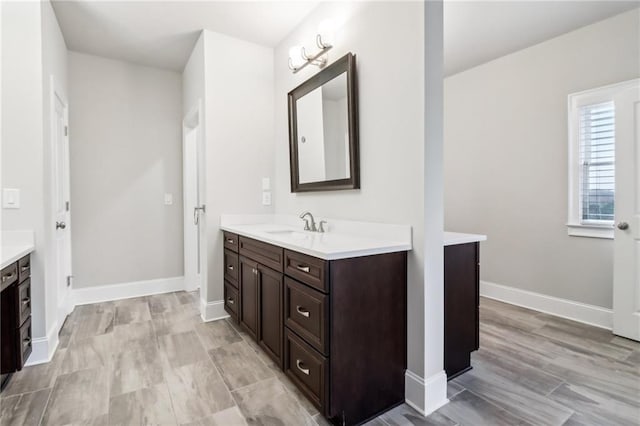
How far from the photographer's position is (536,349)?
2.43m

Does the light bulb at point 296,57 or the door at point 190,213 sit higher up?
the light bulb at point 296,57

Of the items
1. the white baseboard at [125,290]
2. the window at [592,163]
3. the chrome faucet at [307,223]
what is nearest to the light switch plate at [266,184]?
the chrome faucet at [307,223]

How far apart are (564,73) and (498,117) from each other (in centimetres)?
66

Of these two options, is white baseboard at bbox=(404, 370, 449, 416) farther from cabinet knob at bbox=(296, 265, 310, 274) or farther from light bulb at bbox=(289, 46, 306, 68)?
light bulb at bbox=(289, 46, 306, 68)

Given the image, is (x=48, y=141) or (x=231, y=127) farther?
(x=231, y=127)

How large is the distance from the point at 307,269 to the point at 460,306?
3.32 ft

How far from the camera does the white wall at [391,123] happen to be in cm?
175

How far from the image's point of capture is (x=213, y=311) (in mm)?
3084

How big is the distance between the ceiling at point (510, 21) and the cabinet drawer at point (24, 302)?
3526 mm

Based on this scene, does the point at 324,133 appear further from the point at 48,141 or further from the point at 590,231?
the point at 590,231

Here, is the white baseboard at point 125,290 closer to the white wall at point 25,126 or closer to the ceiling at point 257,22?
the white wall at point 25,126

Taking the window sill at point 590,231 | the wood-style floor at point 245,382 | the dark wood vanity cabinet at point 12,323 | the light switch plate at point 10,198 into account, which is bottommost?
the wood-style floor at point 245,382

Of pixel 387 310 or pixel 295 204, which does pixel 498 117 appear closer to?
pixel 295 204

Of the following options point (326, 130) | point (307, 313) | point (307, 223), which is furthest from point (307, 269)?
point (326, 130)
